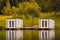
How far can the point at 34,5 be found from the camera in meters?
27.9

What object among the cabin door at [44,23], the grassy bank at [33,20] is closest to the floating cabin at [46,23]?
the cabin door at [44,23]

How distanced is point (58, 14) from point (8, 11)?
5.08 meters

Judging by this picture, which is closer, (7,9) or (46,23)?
(46,23)

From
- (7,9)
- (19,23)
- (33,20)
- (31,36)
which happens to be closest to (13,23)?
(19,23)

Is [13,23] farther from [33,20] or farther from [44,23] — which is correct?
[44,23]

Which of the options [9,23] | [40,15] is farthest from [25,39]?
[40,15]

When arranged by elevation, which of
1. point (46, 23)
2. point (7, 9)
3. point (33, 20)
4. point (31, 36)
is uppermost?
point (7, 9)

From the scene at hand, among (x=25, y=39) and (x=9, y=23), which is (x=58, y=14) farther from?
(x=25, y=39)

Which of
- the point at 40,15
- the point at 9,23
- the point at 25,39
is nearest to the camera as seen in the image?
the point at 25,39

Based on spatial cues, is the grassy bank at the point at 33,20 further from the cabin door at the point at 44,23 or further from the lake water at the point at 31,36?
the lake water at the point at 31,36

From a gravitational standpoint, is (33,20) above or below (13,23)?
above

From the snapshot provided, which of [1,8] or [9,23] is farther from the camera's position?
[1,8]

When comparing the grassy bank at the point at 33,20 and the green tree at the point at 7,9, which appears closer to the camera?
the grassy bank at the point at 33,20

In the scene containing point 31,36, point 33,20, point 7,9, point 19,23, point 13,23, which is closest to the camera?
point 31,36
